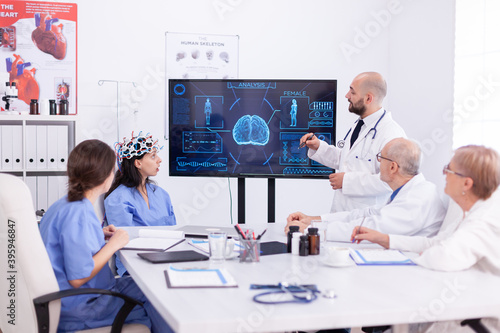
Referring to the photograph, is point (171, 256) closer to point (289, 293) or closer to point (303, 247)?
point (303, 247)

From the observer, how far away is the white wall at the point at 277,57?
13.8ft

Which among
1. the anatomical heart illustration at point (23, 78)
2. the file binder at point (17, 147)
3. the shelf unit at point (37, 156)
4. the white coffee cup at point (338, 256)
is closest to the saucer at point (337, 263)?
the white coffee cup at point (338, 256)

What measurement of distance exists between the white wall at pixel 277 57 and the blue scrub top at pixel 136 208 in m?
1.15

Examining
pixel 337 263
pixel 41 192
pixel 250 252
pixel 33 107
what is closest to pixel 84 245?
pixel 250 252

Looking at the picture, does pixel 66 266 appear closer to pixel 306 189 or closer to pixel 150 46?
pixel 150 46

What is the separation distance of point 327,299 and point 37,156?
2.83 meters

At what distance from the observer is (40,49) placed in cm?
410

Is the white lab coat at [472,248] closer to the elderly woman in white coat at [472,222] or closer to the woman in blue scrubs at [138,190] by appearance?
the elderly woman in white coat at [472,222]

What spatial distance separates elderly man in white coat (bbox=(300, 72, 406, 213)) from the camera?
3.01 meters

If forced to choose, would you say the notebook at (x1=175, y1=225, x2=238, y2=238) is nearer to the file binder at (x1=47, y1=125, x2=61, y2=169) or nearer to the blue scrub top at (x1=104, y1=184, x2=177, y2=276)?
the blue scrub top at (x1=104, y1=184, x2=177, y2=276)

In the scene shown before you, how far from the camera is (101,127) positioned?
4.23 metres

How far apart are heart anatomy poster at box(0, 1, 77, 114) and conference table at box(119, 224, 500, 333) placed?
266cm

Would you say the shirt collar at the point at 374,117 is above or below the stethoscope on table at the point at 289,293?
above

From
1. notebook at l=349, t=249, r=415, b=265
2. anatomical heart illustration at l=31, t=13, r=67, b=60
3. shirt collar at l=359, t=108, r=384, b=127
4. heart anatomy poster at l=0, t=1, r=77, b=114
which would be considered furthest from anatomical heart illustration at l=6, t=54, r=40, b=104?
notebook at l=349, t=249, r=415, b=265
